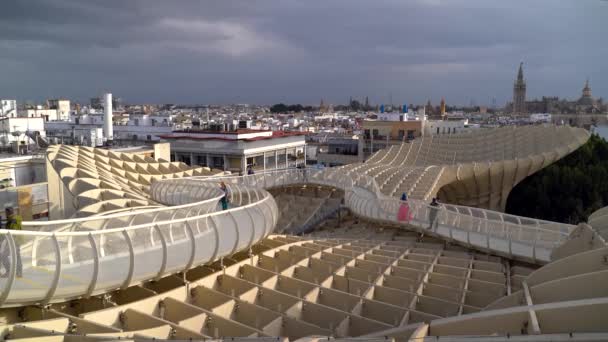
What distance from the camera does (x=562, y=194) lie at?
33.2m

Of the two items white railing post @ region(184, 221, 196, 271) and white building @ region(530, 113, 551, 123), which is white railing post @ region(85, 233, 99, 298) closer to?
white railing post @ region(184, 221, 196, 271)

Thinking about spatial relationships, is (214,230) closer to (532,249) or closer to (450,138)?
(532,249)

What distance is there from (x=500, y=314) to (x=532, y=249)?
7504mm

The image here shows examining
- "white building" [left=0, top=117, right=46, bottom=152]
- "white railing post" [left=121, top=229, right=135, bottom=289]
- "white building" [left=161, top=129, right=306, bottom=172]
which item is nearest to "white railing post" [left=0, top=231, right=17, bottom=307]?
"white railing post" [left=121, top=229, right=135, bottom=289]

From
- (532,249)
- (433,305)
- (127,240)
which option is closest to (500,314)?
(433,305)

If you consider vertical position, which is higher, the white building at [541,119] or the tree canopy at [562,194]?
the white building at [541,119]

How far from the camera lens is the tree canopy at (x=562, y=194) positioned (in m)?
32.6

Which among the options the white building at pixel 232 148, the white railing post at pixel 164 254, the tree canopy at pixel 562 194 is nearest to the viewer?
the white railing post at pixel 164 254

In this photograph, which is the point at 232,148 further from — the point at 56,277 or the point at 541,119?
the point at 541,119

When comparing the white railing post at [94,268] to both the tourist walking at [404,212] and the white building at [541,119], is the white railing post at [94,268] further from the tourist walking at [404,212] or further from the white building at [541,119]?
the white building at [541,119]

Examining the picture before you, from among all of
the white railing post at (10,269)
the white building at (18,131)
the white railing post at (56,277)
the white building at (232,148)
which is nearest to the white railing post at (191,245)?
the white railing post at (56,277)

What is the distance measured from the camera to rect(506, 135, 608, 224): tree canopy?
107 feet

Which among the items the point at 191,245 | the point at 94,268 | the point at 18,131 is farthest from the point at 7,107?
the point at 94,268

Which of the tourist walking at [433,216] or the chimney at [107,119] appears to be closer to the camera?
the tourist walking at [433,216]
